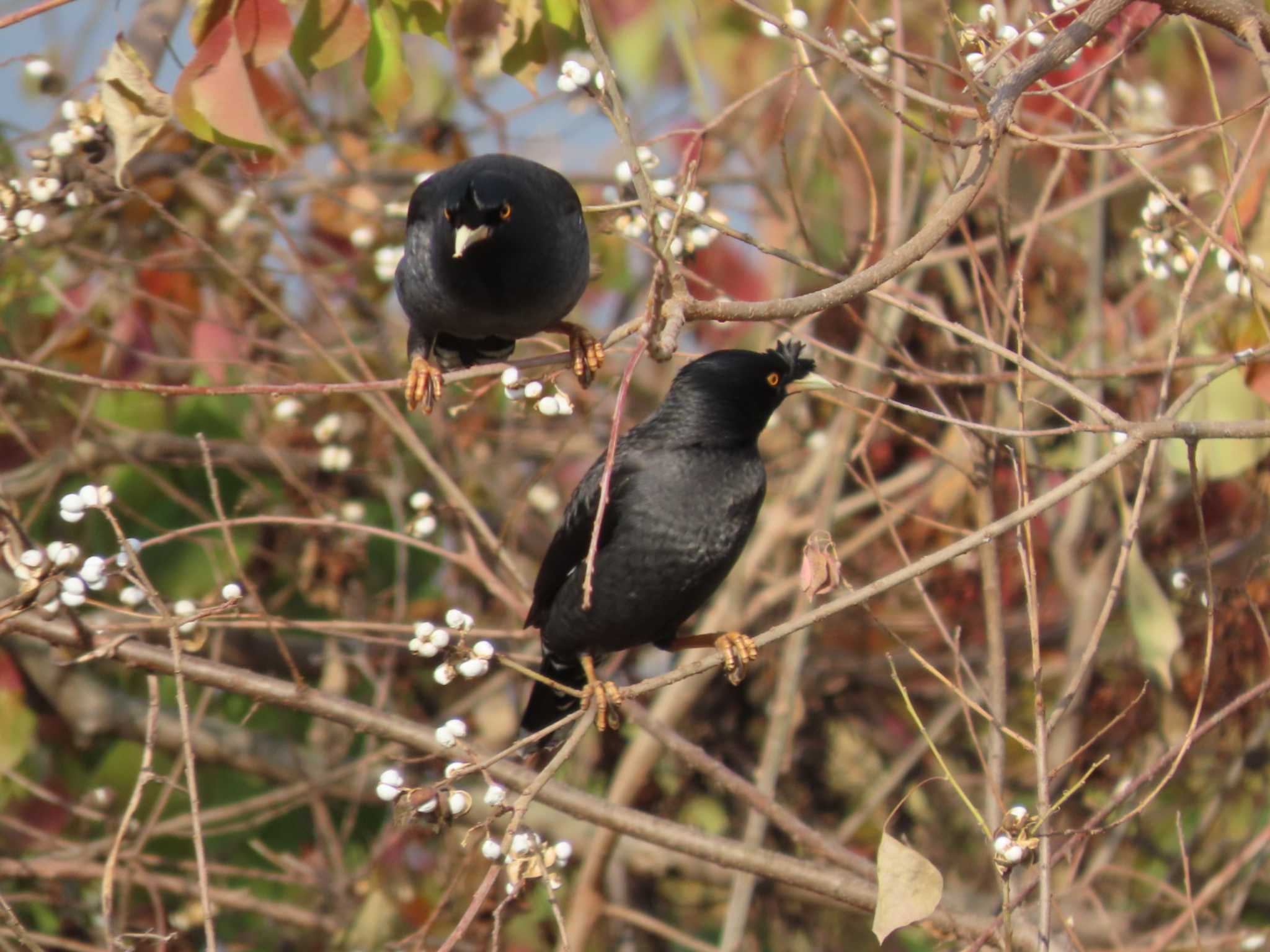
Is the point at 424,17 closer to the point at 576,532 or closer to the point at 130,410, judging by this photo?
the point at 576,532

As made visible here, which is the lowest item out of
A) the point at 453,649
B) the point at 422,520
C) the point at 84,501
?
the point at 422,520

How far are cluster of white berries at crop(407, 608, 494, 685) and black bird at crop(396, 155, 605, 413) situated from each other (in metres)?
0.69

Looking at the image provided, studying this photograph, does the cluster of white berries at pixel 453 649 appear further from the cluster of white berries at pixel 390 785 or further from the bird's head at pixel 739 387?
the bird's head at pixel 739 387

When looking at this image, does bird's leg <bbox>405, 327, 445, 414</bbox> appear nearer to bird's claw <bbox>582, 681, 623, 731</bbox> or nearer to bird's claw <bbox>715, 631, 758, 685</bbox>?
bird's claw <bbox>582, 681, 623, 731</bbox>

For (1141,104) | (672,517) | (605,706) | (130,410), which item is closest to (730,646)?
(672,517)

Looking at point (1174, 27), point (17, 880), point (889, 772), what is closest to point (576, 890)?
point (889, 772)

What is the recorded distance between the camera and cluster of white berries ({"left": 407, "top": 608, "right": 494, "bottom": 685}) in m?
2.74

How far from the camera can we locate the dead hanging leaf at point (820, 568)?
264 cm

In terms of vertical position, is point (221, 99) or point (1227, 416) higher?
point (221, 99)

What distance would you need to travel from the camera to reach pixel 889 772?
5664mm

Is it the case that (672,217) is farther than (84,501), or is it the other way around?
(672,217)

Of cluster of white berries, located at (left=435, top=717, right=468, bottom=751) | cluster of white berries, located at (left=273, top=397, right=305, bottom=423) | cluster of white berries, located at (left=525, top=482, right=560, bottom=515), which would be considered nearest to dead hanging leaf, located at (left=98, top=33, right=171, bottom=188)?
cluster of white berries, located at (left=435, top=717, right=468, bottom=751)

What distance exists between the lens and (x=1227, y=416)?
402cm

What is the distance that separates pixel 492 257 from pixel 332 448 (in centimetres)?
188
